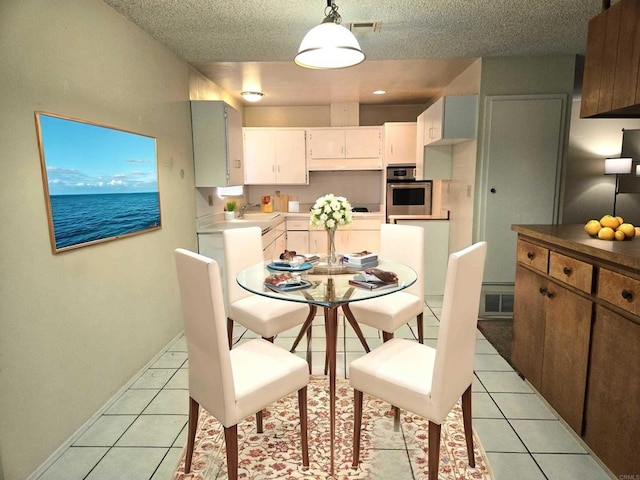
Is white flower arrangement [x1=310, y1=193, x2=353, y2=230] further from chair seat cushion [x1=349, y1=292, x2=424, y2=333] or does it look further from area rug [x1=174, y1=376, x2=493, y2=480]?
area rug [x1=174, y1=376, x2=493, y2=480]

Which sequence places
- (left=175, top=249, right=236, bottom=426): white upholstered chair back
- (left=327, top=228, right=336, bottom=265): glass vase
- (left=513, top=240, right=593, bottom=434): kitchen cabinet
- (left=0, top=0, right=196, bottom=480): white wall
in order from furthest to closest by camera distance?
(left=327, top=228, right=336, bottom=265): glass vase
(left=513, top=240, right=593, bottom=434): kitchen cabinet
(left=0, top=0, right=196, bottom=480): white wall
(left=175, top=249, right=236, bottom=426): white upholstered chair back

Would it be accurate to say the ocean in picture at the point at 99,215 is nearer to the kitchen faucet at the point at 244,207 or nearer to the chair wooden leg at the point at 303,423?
the chair wooden leg at the point at 303,423

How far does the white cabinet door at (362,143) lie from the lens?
556 cm

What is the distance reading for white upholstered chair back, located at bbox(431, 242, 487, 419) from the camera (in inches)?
56.4

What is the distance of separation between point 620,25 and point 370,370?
2.14m

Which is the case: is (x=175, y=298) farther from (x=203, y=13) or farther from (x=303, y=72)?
(x=303, y=72)

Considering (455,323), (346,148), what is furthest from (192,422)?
(346,148)

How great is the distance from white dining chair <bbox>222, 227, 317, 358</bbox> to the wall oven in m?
2.73

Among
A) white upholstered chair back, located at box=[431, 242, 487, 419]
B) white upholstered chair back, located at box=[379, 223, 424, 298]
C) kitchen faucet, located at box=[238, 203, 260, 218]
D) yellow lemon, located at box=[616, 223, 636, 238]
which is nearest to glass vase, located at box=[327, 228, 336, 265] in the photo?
white upholstered chair back, located at box=[379, 223, 424, 298]

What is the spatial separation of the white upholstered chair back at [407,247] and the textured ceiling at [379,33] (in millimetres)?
1431

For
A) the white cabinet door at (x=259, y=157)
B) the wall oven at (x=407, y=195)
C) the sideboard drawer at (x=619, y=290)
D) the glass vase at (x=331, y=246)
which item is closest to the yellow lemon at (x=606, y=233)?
the sideboard drawer at (x=619, y=290)

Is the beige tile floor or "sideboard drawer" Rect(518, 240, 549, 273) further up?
"sideboard drawer" Rect(518, 240, 549, 273)

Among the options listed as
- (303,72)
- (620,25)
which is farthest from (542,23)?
(303,72)

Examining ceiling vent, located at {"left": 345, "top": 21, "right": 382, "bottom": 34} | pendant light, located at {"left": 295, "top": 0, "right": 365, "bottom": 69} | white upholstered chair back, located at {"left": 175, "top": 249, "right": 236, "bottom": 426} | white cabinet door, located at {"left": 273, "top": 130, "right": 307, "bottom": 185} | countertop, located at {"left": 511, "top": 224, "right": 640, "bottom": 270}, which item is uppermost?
ceiling vent, located at {"left": 345, "top": 21, "right": 382, "bottom": 34}
